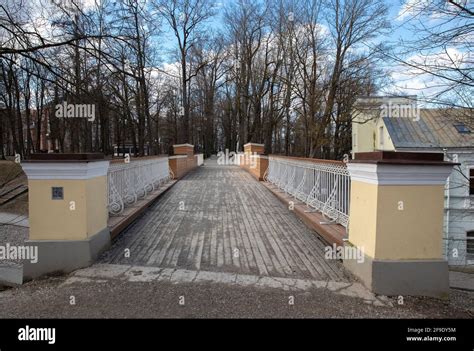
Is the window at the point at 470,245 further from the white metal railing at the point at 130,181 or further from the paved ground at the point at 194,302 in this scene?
the paved ground at the point at 194,302

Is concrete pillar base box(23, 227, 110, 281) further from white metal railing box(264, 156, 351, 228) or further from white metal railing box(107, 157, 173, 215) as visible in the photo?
white metal railing box(264, 156, 351, 228)

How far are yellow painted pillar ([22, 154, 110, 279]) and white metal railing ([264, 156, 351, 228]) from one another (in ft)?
12.6

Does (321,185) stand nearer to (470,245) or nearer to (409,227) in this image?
(409,227)

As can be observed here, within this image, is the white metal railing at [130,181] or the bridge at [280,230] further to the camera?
the white metal railing at [130,181]

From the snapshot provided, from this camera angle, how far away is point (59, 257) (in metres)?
4.62

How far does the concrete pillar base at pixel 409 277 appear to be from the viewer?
400cm

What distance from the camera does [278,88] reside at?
30.0 meters

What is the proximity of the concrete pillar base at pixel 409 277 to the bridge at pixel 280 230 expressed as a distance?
0.04 ft

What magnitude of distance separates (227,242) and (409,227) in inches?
116

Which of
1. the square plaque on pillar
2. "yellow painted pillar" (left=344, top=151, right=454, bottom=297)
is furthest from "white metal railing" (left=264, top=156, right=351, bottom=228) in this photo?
the square plaque on pillar

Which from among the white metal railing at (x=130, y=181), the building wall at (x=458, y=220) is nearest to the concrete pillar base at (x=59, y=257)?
the white metal railing at (x=130, y=181)

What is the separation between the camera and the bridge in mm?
4000

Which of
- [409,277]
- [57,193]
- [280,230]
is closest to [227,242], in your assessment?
[280,230]
